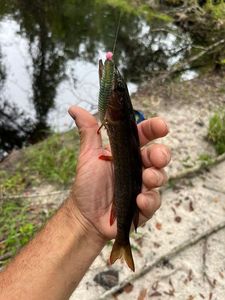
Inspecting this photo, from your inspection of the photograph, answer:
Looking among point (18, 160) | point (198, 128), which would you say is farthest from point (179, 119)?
point (18, 160)

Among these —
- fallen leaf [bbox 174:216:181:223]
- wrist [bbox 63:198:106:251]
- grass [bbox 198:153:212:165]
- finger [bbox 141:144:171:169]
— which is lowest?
fallen leaf [bbox 174:216:181:223]

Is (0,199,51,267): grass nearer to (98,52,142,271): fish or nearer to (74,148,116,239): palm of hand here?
(74,148,116,239): palm of hand

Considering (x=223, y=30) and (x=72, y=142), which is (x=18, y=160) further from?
(x=223, y=30)

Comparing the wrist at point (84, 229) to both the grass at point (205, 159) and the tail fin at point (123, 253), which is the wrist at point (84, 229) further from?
the grass at point (205, 159)

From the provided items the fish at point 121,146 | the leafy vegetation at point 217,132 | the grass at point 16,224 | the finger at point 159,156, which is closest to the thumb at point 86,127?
the fish at point 121,146

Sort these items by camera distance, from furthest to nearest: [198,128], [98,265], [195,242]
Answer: [198,128], [195,242], [98,265]

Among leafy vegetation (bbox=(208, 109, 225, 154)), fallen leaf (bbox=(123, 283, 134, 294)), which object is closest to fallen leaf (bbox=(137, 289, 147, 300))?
fallen leaf (bbox=(123, 283, 134, 294))
